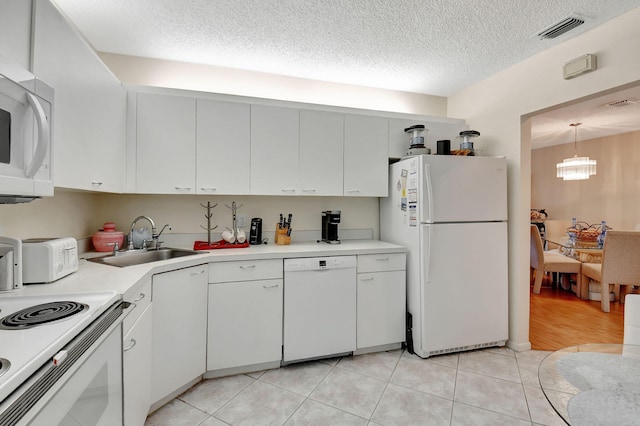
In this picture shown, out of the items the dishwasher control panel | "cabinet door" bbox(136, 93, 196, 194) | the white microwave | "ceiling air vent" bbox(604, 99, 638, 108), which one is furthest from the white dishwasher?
"ceiling air vent" bbox(604, 99, 638, 108)

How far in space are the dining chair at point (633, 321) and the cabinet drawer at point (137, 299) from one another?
2.37m

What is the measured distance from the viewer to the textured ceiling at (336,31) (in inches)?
79.1

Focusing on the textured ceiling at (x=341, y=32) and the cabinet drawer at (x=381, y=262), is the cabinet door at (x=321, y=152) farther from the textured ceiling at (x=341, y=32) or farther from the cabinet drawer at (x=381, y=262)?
the cabinet drawer at (x=381, y=262)

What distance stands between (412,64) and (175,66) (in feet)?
6.93

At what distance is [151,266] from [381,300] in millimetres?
1780

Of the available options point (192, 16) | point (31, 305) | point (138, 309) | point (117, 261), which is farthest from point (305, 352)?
point (192, 16)

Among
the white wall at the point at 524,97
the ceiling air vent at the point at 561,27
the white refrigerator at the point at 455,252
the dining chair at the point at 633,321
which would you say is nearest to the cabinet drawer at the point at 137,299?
the white refrigerator at the point at 455,252

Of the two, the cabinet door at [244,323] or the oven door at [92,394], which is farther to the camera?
the cabinet door at [244,323]

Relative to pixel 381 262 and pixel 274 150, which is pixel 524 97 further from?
pixel 274 150

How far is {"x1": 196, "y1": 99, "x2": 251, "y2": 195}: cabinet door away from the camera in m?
2.52

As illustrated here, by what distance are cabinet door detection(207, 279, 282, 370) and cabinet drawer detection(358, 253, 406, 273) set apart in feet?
2.35

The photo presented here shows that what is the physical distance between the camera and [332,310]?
2521 millimetres

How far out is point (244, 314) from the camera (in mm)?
2312

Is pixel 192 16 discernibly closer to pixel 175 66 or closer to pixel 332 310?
pixel 175 66
